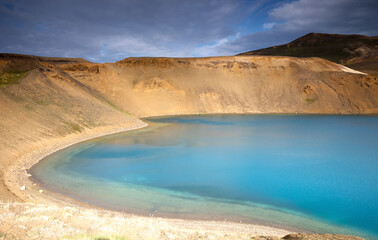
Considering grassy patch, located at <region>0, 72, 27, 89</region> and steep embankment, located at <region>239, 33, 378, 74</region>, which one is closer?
grassy patch, located at <region>0, 72, 27, 89</region>

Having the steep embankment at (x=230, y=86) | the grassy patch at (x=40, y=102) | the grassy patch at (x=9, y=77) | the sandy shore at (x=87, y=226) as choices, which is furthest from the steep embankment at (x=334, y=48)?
the sandy shore at (x=87, y=226)

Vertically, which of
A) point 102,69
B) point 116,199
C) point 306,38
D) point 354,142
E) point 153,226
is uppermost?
point 306,38

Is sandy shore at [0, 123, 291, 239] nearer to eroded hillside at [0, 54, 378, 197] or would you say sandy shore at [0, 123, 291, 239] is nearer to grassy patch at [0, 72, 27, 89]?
grassy patch at [0, 72, 27, 89]

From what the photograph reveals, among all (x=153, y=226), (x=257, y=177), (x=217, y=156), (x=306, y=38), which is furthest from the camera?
(x=306, y=38)

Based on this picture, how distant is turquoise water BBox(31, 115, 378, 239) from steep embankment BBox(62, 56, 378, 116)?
70.6 ft

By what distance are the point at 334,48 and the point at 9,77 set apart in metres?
104

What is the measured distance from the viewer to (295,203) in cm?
1162

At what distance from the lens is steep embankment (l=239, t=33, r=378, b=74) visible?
298 feet

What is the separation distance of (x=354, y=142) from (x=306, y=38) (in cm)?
10618

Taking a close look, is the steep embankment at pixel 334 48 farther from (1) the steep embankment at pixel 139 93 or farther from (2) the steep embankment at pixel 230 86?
(1) the steep embankment at pixel 139 93

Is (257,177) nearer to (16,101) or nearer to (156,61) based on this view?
(16,101)

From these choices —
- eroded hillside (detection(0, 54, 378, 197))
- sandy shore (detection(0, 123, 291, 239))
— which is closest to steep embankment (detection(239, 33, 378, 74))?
eroded hillside (detection(0, 54, 378, 197))

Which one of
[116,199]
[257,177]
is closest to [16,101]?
[116,199]

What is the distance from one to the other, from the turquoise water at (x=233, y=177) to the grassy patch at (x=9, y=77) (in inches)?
428
